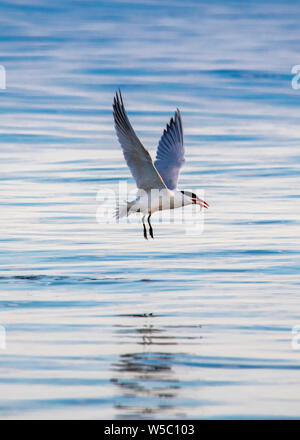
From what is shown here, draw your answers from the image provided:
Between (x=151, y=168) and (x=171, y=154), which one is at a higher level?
(x=171, y=154)

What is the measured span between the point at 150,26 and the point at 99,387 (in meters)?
47.2

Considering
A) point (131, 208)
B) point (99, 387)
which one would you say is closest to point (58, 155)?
point (131, 208)

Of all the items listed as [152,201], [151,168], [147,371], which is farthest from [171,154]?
[147,371]

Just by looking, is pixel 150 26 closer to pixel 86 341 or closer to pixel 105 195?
pixel 105 195

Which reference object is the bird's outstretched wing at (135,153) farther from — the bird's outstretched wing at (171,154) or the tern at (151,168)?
the bird's outstretched wing at (171,154)

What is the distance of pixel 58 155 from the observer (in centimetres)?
2350

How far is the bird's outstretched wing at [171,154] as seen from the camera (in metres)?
14.6

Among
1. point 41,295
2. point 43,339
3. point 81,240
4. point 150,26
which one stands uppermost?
point 150,26

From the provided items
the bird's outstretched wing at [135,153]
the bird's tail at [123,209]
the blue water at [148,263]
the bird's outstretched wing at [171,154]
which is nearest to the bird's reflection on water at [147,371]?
the blue water at [148,263]

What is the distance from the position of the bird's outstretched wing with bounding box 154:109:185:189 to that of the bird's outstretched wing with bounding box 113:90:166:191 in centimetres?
96

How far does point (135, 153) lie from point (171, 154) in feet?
7.31

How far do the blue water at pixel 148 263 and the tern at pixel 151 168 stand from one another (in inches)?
23.7

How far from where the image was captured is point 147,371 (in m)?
8.09

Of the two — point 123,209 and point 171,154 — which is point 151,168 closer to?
point 123,209
